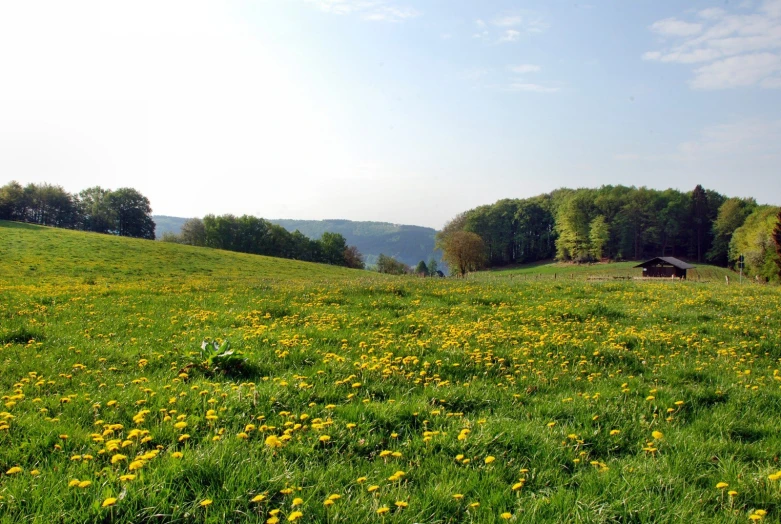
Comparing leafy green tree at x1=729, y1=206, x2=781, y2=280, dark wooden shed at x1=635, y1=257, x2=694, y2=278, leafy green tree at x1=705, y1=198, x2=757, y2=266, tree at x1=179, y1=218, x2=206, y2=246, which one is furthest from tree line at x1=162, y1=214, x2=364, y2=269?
leafy green tree at x1=705, y1=198, x2=757, y2=266

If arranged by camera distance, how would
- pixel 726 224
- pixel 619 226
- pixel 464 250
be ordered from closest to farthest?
pixel 464 250 < pixel 726 224 < pixel 619 226

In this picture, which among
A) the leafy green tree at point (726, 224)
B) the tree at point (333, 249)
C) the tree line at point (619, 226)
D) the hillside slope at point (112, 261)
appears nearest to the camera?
the hillside slope at point (112, 261)

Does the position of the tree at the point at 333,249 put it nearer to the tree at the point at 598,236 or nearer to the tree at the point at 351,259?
the tree at the point at 351,259

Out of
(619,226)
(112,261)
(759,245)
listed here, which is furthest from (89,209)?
(759,245)

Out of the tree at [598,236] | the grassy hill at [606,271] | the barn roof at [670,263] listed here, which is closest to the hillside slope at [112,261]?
the grassy hill at [606,271]

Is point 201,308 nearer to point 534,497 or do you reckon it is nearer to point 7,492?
point 7,492

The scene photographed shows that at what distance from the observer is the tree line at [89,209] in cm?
8900

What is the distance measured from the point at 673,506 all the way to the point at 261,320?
9.21 meters

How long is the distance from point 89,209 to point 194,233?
20048 mm

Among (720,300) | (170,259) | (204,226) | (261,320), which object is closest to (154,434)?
(261,320)

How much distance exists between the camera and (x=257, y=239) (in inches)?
3777

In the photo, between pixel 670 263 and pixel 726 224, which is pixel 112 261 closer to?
pixel 670 263

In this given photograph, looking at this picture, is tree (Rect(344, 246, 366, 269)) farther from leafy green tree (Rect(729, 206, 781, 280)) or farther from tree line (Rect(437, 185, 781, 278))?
leafy green tree (Rect(729, 206, 781, 280))

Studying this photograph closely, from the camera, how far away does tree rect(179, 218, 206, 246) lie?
98000 millimetres
